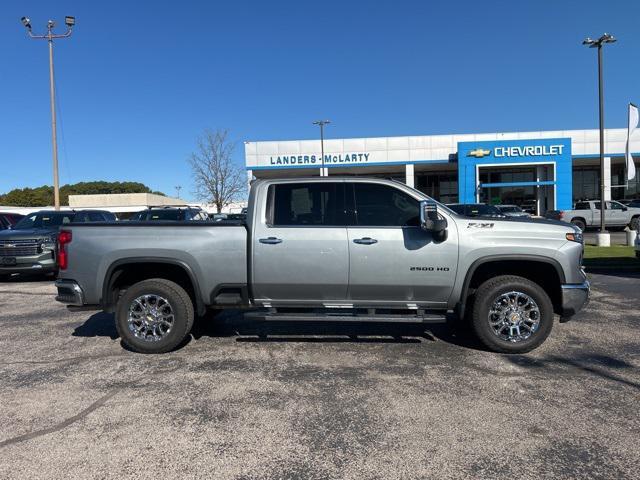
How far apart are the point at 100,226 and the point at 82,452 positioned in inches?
111

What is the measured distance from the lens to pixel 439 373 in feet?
15.7

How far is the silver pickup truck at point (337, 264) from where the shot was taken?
518 centimetres

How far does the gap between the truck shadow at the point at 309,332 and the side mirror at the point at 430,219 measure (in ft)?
5.25

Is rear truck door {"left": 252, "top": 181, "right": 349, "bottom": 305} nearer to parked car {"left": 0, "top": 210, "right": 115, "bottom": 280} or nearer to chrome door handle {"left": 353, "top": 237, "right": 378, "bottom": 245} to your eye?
chrome door handle {"left": 353, "top": 237, "right": 378, "bottom": 245}

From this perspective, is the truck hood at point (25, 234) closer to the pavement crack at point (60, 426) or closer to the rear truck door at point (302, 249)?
the rear truck door at point (302, 249)

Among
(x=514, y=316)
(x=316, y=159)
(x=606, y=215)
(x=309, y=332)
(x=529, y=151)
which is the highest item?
(x=316, y=159)

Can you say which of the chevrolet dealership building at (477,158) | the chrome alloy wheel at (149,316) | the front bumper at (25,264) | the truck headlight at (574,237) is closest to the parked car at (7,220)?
the front bumper at (25,264)

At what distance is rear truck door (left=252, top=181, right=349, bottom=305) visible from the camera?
17.2 ft

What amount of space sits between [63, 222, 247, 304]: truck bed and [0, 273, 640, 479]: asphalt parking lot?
0.90 metres

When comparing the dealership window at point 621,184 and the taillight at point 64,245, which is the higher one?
the dealership window at point 621,184

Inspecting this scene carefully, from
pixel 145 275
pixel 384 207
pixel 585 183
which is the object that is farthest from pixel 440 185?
pixel 145 275

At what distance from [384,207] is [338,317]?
52.7 inches

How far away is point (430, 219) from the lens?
5.03 meters

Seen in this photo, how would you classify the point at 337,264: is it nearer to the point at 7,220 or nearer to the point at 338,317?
the point at 338,317
